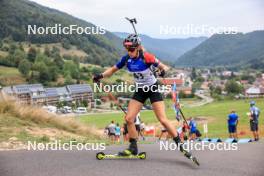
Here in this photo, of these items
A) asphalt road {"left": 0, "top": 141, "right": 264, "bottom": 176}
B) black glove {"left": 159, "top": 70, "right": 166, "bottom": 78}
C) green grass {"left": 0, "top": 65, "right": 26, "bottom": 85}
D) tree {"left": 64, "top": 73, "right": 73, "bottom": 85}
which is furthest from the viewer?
tree {"left": 64, "top": 73, "right": 73, "bottom": 85}

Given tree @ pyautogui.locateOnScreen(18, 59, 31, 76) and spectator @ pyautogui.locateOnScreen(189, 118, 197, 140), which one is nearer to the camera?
spectator @ pyautogui.locateOnScreen(189, 118, 197, 140)

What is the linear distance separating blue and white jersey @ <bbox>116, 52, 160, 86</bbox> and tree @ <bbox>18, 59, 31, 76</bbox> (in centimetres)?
8522

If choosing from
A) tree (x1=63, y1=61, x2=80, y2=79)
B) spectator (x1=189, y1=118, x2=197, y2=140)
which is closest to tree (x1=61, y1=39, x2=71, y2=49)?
tree (x1=63, y1=61, x2=80, y2=79)

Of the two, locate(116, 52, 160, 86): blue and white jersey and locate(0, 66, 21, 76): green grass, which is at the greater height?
locate(0, 66, 21, 76): green grass

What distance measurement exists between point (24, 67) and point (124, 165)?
287 feet

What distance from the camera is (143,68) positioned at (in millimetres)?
7676

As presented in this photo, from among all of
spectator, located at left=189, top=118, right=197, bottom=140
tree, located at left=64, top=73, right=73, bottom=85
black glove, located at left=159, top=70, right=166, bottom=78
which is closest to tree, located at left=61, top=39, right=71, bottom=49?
tree, located at left=64, top=73, right=73, bottom=85

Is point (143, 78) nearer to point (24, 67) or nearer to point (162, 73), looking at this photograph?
point (162, 73)

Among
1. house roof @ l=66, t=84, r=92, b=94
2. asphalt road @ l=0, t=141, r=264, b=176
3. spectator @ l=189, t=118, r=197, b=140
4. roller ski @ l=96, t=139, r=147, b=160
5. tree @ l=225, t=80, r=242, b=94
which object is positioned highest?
tree @ l=225, t=80, r=242, b=94

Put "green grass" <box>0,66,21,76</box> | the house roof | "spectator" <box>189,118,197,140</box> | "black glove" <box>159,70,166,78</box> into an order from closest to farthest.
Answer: "black glove" <box>159,70,166,78</box>
"spectator" <box>189,118,197,140</box>
"green grass" <box>0,66,21,76</box>
the house roof

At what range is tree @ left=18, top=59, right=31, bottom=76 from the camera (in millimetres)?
91000

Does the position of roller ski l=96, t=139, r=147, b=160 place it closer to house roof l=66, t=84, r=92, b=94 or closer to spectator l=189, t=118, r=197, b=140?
spectator l=189, t=118, r=197, b=140

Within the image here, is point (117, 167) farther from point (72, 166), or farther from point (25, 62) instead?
point (25, 62)

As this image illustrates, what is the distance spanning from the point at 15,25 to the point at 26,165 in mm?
106180
